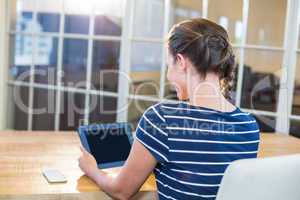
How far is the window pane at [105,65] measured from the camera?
9.41 ft

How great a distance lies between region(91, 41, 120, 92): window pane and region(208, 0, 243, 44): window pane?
0.65 metres

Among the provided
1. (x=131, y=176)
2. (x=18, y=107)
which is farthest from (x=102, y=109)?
(x=131, y=176)

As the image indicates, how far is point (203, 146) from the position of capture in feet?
3.93

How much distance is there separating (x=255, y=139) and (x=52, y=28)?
205 centimetres

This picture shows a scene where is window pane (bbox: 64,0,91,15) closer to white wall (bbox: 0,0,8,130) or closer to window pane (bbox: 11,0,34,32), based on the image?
window pane (bbox: 11,0,34,32)

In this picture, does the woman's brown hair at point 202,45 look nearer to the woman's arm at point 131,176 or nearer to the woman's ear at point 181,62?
the woman's ear at point 181,62

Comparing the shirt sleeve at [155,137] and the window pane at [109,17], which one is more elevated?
the window pane at [109,17]

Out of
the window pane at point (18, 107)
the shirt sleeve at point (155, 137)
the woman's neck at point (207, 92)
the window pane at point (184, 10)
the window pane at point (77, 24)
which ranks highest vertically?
the window pane at point (184, 10)

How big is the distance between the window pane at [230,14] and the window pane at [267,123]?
1.50ft

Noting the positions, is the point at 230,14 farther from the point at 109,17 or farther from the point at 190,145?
the point at 190,145

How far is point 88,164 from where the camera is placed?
1392 millimetres

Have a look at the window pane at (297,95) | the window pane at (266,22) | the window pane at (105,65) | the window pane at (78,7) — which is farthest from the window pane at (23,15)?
the window pane at (297,95)

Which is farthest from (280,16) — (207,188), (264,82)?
(207,188)

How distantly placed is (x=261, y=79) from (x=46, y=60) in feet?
4.77
